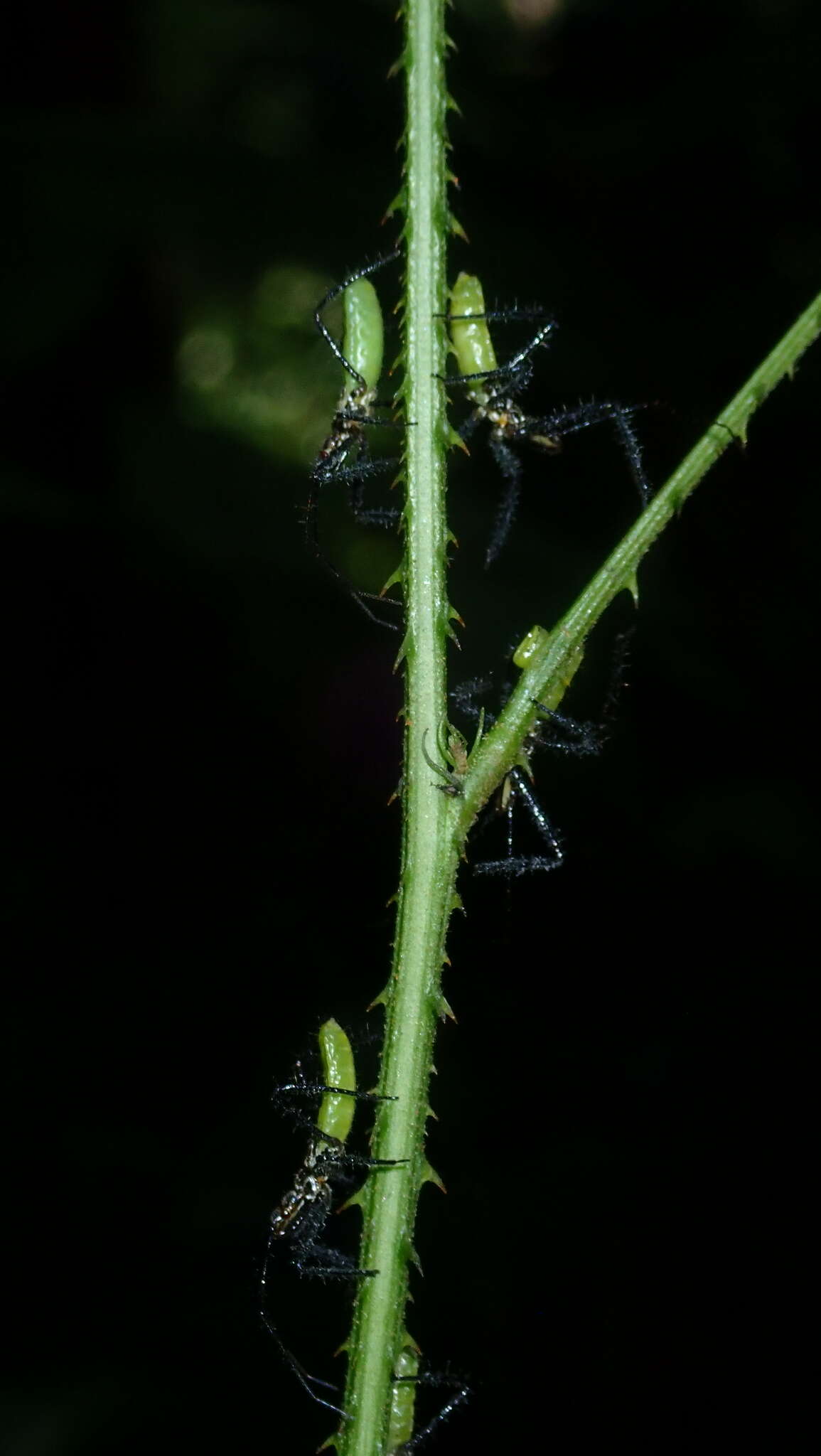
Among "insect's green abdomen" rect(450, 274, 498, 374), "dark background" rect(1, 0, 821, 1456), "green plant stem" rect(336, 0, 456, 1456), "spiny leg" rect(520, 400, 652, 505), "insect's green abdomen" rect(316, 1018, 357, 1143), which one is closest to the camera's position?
"green plant stem" rect(336, 0, 456, 1456)

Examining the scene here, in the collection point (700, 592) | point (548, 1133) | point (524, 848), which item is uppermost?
point (700, 592)

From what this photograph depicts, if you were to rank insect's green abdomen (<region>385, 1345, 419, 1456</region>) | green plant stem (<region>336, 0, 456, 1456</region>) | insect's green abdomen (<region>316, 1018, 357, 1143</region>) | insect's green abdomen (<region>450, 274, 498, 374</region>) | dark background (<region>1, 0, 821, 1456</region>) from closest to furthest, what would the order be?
green plant stem (<region>336, 0, 456, 1456</region>), insect's green abdomen (<region>385, 1345, 419, 1456</region>), insect's green abdomen (<region>316, 1018, 357, 1143</region>), insect's green abdomen (<region>450, 274, 498, 374</region>), dark background (<region>1, 0, 821, 1456</region>)

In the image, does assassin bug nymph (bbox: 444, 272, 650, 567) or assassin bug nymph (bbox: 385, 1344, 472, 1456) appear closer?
assassin bug nymph (bbox: 385, 1344, 472, 1456)

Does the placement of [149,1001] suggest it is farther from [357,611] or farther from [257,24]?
[257,24]

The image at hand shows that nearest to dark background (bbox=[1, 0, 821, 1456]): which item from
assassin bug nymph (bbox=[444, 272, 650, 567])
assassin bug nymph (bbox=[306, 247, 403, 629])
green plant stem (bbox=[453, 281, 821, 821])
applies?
assassin bug nymph (bbox=[444, 272, 650, 567])

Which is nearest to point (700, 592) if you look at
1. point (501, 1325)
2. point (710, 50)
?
point (710, 50)

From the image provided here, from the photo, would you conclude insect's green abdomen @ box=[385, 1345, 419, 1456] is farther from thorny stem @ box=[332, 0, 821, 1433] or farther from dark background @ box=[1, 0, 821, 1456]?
dark background @ box=[1, 0, 821, 1456]

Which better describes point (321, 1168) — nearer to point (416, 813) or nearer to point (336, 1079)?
point (336, 1079)
